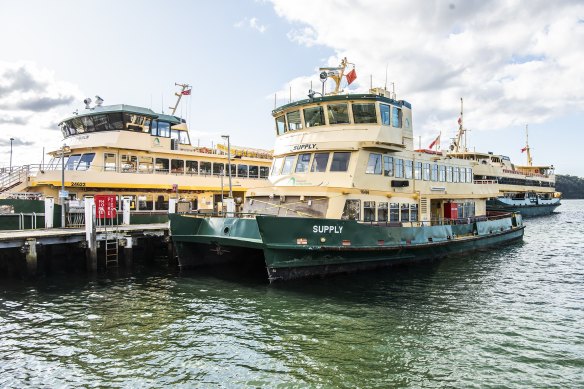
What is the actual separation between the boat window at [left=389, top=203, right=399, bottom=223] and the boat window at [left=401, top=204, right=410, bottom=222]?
0.37 m

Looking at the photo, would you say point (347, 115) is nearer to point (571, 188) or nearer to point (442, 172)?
point (442, 172)

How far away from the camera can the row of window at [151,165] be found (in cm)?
2661

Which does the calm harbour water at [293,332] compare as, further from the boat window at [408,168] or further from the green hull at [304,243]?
the boat window at [408,168]

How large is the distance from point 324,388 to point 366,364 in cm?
126

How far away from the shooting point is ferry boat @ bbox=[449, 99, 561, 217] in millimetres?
53031

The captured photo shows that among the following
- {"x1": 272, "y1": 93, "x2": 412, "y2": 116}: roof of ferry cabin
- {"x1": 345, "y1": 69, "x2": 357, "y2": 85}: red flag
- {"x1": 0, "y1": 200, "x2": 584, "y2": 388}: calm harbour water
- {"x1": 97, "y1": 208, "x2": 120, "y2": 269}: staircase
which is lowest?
{"x1": 0, "y1": 200, "x2": 584, "y2": 388}: calm harbour water

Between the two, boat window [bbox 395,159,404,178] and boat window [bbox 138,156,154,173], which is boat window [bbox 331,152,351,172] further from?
boat window [bbox 138,156,154,173]

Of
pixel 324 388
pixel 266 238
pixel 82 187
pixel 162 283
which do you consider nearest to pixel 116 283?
pixel 162 283

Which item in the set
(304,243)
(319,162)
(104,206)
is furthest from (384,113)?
(104,206)

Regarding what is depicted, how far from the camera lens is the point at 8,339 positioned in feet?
30.5

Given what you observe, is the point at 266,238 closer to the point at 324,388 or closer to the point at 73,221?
the point at 324,388

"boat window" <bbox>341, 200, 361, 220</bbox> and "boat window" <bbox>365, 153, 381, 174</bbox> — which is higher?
"boat window" <bbox>365, 153, 381, 174</bbox>

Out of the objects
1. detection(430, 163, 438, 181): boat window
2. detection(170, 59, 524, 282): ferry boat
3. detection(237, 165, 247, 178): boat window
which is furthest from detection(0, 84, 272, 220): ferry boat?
detection(430, 163, 438, 181): boat window

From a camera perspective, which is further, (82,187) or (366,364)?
(82,187)
